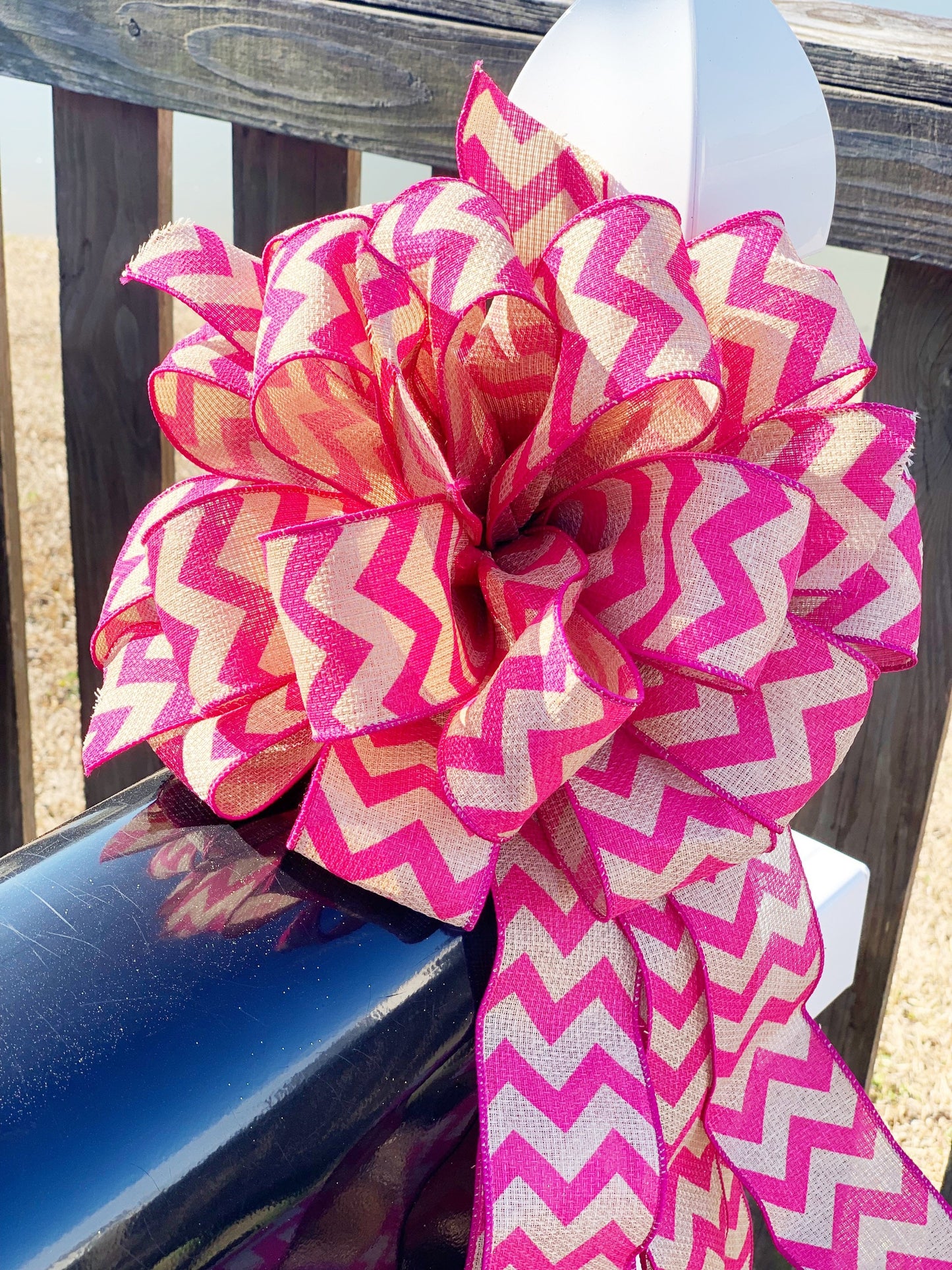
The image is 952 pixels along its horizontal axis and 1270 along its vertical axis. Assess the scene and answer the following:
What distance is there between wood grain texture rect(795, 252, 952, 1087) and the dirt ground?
1.43 feet

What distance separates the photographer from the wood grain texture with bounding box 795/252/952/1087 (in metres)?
0.86

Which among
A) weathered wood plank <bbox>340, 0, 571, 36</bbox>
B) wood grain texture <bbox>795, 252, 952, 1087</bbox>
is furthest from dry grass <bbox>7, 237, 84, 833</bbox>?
wood grain texture <bbox>795, 252, 952, 1087</bbox>

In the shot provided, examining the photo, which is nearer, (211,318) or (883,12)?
(211,318)

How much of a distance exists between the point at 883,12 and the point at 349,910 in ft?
2.40

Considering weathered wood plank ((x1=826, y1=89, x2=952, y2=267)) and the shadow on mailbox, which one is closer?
the shadow on mailbox

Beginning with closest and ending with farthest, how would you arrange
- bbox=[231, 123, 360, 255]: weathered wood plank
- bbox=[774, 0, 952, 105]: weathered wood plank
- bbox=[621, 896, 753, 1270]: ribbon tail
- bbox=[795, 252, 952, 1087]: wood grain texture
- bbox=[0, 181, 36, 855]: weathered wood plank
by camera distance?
bbox=[621, 896, 753, 1270]: ribbon tail, bbox=[774, 0, 952, 105]: weathered wood plank, bbox=[795, 252, 952, 1087]: wood grain texture, bbox=[231, 123, 360, 255]: weathered wood plank, bbox=[0, 181, 36, 855]: weathered wood plank

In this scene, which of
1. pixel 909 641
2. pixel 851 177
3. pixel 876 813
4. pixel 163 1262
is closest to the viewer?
pixel 163 1262

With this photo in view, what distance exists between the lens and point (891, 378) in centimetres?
88

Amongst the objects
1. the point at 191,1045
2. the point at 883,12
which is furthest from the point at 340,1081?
the point at 883,12

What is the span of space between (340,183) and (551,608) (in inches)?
29.9

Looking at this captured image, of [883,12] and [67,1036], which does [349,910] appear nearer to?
[67,1036]

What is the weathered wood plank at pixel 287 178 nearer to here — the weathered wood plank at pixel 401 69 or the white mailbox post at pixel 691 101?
the weathered wood plank at pixel 401 69

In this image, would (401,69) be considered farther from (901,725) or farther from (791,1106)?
(791,1106)

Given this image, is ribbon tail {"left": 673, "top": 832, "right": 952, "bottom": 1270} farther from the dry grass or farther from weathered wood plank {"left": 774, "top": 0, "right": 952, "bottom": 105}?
the dry grass
